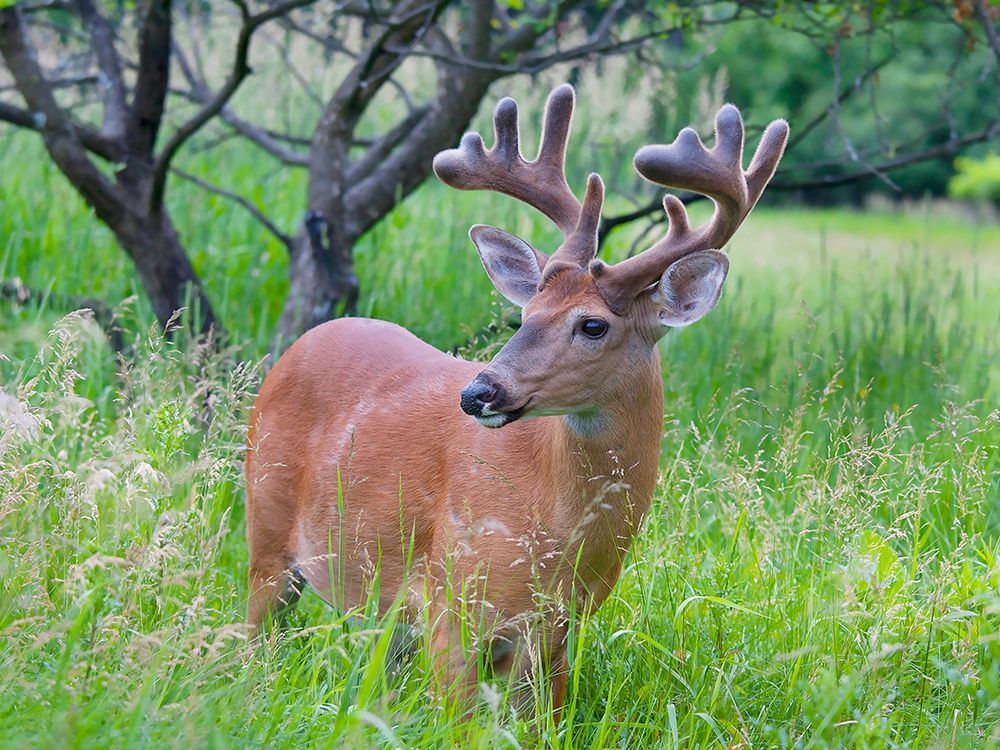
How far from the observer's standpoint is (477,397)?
3.16 m

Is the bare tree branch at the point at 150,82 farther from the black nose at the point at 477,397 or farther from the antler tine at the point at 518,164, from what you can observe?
the black nose at the point at 477,397

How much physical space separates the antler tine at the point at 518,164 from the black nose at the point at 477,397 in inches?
32.0

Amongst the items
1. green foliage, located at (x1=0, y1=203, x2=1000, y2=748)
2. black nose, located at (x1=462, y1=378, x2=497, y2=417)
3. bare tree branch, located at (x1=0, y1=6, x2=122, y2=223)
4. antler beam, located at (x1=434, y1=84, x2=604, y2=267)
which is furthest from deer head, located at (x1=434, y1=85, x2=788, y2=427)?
bare tree branch, located at (x1=0, y1=6, x2=122, y2=223)

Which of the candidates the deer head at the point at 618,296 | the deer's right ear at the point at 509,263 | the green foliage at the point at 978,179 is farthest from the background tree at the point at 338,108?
the green foliage at the point at 978,179

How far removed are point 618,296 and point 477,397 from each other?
0.50 meters

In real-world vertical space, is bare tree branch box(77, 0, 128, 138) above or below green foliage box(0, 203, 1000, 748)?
above

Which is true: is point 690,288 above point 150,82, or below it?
below

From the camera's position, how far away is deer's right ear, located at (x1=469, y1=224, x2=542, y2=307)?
383 centimetres

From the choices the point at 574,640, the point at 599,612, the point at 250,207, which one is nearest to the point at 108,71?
the point at 250,207

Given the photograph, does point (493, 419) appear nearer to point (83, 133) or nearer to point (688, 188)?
point (688, 188)

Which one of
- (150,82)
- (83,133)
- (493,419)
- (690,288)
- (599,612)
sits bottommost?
(599,612)

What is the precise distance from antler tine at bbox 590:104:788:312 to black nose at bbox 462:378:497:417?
44cm

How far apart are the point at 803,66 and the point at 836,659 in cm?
1952

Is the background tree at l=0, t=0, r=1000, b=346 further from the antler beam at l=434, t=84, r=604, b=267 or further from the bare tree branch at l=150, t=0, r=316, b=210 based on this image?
the antler beam at l=434, t=84, r=604, b=267
